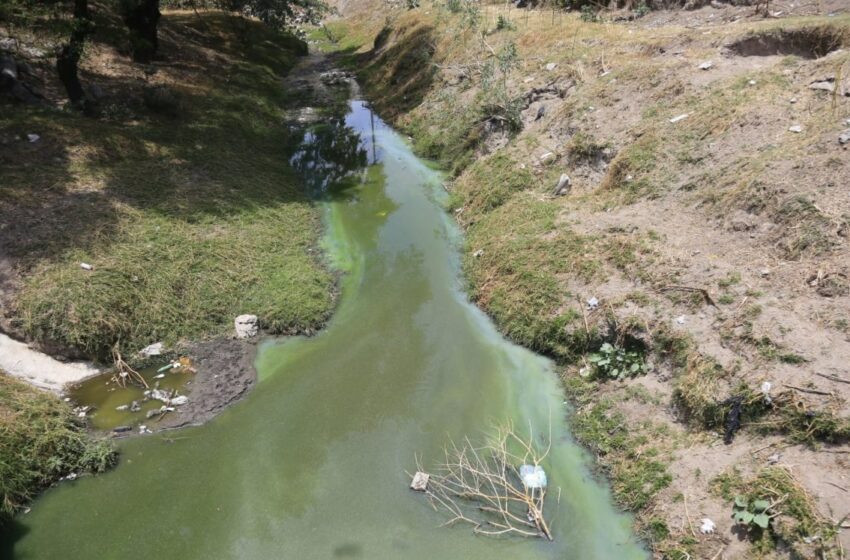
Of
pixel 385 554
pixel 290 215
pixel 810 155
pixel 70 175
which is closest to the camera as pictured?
pixel 385 554

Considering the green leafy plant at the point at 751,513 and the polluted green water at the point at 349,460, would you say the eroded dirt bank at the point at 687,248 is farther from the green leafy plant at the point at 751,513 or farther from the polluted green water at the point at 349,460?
the polluted green water at the point at 349,460

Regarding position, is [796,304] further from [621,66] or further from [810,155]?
[621,66]

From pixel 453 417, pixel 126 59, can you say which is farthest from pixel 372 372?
pixel 126 59

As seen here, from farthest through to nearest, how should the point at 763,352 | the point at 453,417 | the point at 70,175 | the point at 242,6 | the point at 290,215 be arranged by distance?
the point at 242,6, the point at 290,215, the point at 70,175, the point at 453,417, the point at 763,352

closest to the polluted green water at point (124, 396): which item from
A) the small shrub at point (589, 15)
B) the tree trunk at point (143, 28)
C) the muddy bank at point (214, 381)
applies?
the muddy bank at point (214, 381)

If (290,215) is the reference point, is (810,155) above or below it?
above

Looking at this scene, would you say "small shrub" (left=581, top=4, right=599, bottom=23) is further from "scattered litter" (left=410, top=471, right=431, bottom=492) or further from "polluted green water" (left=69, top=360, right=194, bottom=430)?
"polluted green water" (left=69, top=360, right=194, bottom=430)

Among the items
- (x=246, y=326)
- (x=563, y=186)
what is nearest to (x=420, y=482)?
(x=246, y=326)

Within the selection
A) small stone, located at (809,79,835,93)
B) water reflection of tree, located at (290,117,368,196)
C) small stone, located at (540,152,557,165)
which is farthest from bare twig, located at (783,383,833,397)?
water reflection of tree, located at (290,117,368,196)
